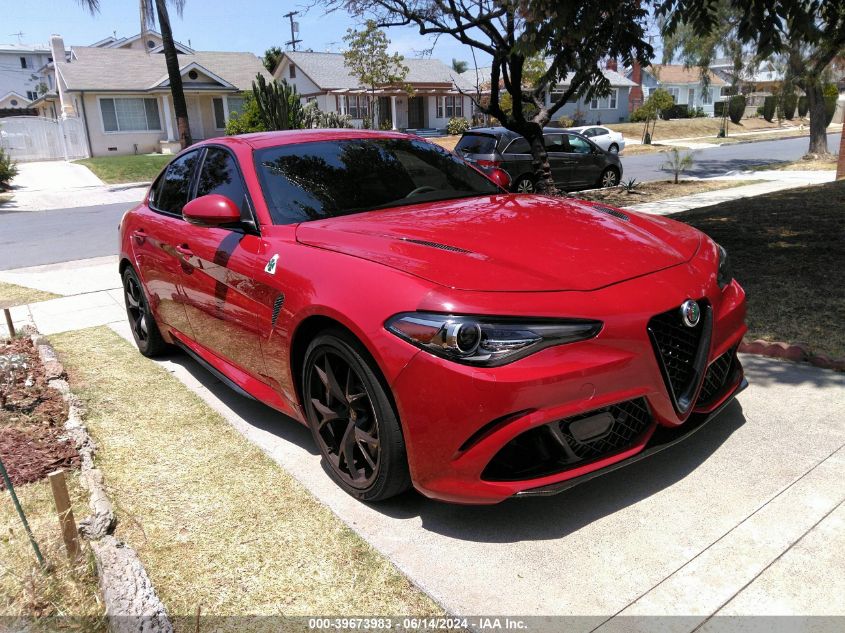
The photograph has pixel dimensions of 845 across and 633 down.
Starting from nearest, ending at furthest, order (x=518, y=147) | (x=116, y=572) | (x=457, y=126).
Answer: (x=116, y=572) → (x=518, y=147) → (x=457, y=126)

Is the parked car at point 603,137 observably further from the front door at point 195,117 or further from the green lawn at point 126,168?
the front door at point 195,117

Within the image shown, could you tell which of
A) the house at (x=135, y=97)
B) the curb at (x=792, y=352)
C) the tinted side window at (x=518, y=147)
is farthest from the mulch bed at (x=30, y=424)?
the house at (x=135, y=97)

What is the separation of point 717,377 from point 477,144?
13.2 m

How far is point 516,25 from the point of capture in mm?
10562

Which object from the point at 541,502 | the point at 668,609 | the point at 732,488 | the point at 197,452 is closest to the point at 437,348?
the point at 541,502

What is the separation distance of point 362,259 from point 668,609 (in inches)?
71.7

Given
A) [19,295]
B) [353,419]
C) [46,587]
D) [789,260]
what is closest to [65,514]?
[46,587]

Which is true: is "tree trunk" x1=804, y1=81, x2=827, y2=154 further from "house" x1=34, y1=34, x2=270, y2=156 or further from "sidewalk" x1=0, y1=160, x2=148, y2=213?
"house" x1=34, y1=34, x2=270, y2=156

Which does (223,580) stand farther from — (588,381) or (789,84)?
(789,84)

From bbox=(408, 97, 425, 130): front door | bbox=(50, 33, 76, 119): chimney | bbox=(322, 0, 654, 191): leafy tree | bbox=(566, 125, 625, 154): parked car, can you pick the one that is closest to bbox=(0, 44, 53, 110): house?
bbox=(50, 33, 76, 119): chimney

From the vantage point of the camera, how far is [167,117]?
3612 centimetres

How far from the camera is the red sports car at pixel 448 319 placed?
2551mm

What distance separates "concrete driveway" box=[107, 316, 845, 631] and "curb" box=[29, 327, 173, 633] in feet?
2.88

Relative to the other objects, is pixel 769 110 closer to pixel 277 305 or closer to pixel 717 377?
pixel 717 377
